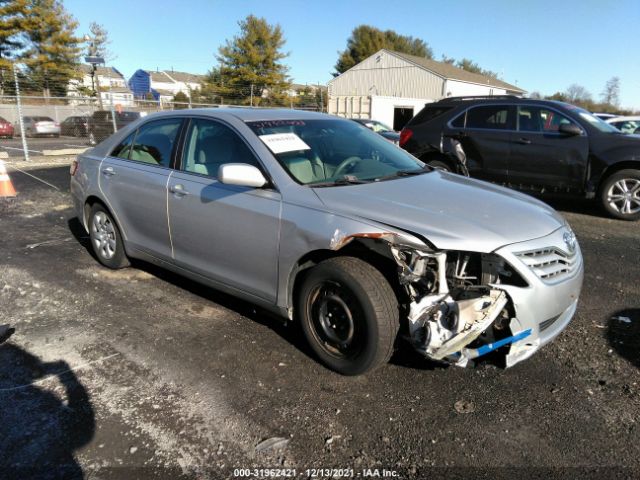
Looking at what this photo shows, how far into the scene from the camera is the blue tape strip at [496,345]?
2.61 metres

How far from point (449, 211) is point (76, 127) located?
24604 mm

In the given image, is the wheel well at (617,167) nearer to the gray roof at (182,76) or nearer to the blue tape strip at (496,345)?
the blue tape strip at (496,345)

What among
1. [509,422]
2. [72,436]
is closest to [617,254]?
[509,422]

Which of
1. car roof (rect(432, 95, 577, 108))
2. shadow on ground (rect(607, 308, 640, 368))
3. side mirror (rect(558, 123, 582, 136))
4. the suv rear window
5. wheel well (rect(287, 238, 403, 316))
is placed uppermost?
car roof (rect(432, 95, 577, 108))

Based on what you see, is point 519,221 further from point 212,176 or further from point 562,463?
point 212,176

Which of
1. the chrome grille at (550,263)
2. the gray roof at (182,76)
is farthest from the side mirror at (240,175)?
the gray roof at (182,76)

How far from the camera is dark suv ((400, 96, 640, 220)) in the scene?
7207 mm

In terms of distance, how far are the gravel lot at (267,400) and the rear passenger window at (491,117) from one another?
445cm

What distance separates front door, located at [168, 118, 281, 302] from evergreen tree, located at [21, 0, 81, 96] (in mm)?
34981

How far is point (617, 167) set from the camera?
23.7 feet

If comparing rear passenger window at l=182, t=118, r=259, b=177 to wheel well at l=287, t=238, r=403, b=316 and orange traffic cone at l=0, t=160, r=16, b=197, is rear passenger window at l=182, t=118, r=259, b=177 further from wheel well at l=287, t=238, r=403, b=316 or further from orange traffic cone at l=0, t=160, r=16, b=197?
orange traffic cone at l=0, t=160, r=16, b=197

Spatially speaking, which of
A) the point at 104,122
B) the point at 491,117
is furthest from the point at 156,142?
the point at 104,122

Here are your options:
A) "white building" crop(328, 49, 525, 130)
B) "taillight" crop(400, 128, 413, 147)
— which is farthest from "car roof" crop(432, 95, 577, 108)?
"white building" crop(328, 49, 525, 130)

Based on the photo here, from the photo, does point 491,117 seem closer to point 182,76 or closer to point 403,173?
point 403,173
